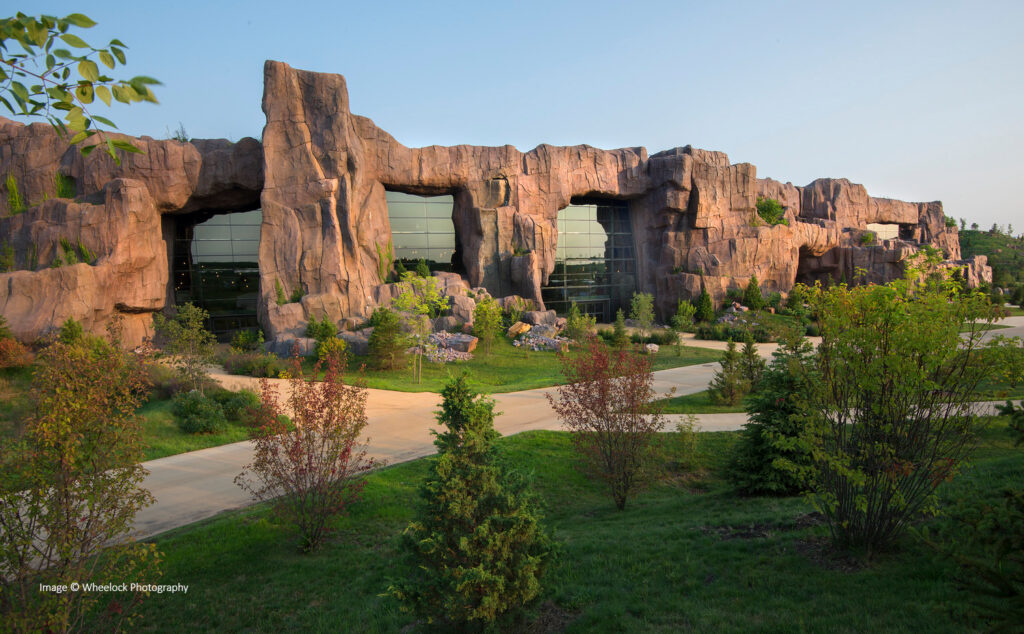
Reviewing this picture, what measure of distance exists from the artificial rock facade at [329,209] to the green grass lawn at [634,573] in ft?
58.4

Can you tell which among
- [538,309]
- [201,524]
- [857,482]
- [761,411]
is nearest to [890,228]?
[538,309]

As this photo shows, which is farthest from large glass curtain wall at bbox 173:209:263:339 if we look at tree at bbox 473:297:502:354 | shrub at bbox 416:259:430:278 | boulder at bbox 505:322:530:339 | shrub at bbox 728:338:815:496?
shrub at bbox 728:338:815:496

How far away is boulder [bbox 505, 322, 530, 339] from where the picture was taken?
83.1ft

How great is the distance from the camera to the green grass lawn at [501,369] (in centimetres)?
1734

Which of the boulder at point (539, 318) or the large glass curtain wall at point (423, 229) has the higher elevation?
the large glass curtain wall at point (423, 229)

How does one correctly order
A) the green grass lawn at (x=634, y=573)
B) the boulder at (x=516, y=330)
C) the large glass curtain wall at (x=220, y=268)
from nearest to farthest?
the green grass lawn at (x=634, y=573) → the boulder at (x=516, y=330) → the large glass curtain wall at (x=220, y=268)

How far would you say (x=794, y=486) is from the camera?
324 inches

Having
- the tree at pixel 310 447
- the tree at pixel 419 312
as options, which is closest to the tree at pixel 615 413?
the tree at pixel 310 447

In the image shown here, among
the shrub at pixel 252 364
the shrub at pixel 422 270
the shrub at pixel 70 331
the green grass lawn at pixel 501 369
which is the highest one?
the shrub at pixel 422 270

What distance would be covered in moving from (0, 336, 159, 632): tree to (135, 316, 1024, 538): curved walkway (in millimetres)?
Answer: 746

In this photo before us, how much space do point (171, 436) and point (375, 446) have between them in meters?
4.67

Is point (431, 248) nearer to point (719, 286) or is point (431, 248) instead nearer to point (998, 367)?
point (719, 286)

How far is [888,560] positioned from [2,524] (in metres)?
7.49

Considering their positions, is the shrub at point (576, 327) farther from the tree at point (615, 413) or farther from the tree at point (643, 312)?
the tree at point (615, 413)
